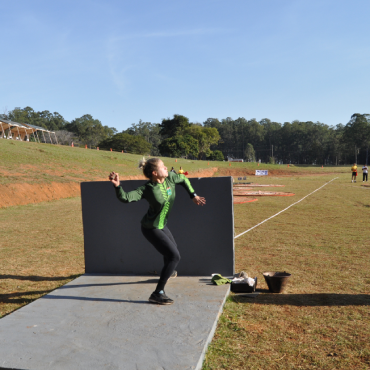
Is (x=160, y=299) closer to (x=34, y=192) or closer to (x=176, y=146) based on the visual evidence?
(x=34, y=192)

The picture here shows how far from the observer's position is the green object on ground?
509 centimetres

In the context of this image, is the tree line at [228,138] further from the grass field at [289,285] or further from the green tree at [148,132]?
the grass field at [289,285]

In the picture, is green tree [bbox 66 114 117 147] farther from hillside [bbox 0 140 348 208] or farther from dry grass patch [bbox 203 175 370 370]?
dry grass patch [bbox 203 175 370 370]

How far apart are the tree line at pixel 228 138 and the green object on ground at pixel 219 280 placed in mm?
77418

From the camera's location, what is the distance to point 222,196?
547 cm

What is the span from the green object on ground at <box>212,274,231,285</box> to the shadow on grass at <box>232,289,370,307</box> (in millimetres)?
253

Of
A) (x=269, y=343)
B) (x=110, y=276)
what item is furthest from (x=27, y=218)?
(x=269, y=343)

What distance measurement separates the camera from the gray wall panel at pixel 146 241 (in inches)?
216

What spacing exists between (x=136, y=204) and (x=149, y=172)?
1.66 m

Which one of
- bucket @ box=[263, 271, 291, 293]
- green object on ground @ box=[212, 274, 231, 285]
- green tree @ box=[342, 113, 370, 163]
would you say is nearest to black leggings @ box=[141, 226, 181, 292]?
green object on ground @ box=[212, 274, 231, 285]

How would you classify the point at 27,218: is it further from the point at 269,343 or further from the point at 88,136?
the point at 88,136

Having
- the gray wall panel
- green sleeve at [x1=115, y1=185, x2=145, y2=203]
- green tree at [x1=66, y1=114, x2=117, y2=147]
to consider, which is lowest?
the gray wall panel

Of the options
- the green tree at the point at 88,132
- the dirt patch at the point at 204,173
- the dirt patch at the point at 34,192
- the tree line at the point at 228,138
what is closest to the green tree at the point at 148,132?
the tree line at the point at 228,138

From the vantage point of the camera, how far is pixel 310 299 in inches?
184
